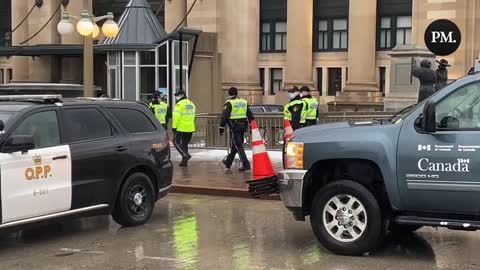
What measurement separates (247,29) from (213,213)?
28.9 metres

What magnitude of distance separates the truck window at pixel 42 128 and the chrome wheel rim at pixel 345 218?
3354 mm

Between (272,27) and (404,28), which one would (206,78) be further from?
(272,27)

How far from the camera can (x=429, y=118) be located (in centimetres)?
702

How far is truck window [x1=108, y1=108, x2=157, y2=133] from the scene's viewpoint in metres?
9.65

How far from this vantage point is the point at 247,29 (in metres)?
38.8

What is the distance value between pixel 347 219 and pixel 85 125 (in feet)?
11.8

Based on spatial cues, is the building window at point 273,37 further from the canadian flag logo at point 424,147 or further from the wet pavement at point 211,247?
the canadian flag logo at point 424,147

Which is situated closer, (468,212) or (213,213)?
(468,212)

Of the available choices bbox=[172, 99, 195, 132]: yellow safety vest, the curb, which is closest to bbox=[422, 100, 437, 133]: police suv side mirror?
the curb

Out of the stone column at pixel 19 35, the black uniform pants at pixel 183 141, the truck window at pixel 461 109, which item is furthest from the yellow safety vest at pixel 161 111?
the stone column at pixel 19 35

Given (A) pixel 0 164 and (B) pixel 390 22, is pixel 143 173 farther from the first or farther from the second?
(B) pixel 390 22

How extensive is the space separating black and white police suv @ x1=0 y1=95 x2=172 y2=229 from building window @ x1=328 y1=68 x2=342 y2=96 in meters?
30.2

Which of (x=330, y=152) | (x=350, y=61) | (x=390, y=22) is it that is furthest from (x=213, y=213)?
(x=390, y=22)

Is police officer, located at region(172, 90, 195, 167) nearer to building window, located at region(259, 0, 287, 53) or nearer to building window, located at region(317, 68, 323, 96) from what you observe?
building window, located at region(317, 68, 323, 96)
